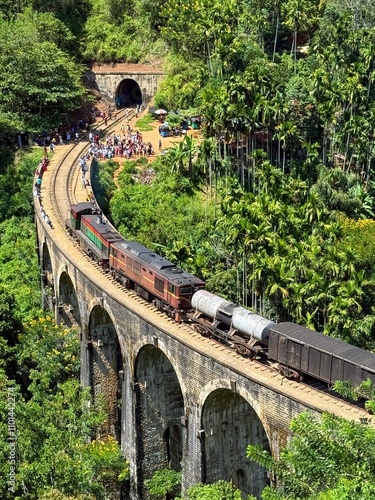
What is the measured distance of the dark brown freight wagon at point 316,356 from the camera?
32031 millimetres

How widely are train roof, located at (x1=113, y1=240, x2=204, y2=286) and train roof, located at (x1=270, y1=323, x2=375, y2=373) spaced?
7807mm

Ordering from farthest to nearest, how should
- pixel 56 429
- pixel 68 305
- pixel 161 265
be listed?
pixel 68 305, pixel 161 265, pixel 56 429

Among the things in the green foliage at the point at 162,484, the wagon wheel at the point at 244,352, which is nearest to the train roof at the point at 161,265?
the wagon wheel at the point at 244,352

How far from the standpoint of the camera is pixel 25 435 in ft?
134

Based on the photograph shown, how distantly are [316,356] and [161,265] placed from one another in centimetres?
1388

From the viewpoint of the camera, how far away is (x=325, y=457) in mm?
23906

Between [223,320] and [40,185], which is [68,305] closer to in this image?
[40,185]

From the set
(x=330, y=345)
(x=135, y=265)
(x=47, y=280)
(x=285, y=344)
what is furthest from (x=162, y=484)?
(x=47, y=280)

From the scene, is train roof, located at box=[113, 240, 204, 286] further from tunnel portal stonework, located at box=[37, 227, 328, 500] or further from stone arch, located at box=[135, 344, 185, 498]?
stone arch, located at box=[135, 344, 185, 498]

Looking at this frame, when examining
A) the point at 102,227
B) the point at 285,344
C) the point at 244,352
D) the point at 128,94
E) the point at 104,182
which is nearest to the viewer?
the point at 285,344

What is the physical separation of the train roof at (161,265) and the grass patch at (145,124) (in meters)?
42.8

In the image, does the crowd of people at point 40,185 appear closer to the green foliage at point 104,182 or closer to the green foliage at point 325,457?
the green foliage at point 104,182

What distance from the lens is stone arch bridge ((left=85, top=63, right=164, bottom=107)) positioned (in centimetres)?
10088

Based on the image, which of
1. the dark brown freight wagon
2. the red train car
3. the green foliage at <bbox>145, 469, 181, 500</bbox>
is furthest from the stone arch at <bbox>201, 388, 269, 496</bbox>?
the red train car
